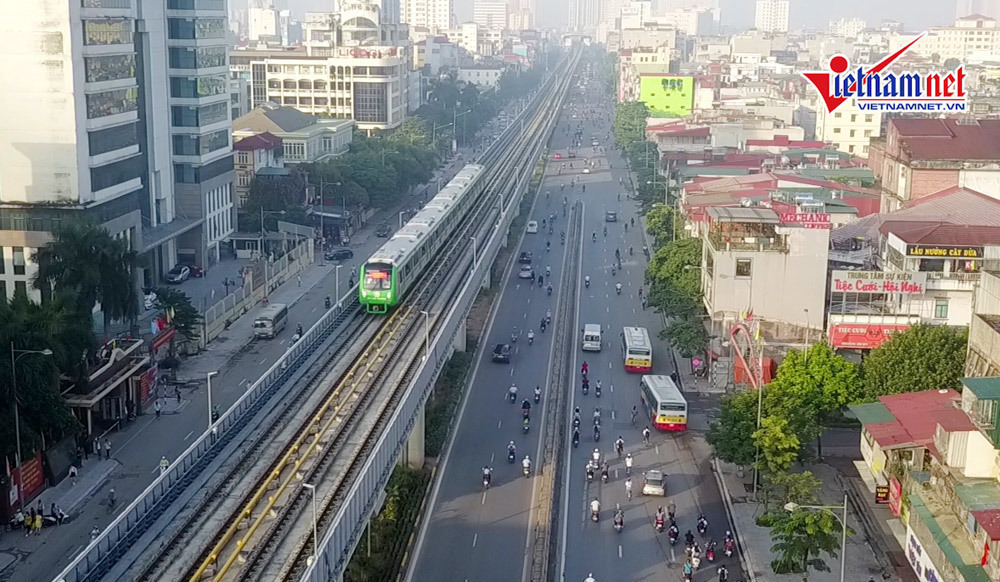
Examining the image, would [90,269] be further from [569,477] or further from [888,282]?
[888,282]

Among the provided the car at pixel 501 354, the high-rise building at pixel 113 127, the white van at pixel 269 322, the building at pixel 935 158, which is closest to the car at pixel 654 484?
the car at pixel 501 354

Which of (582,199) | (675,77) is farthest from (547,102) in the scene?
(582,199)

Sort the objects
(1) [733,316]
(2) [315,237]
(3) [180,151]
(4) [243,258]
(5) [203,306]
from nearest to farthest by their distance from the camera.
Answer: (1) [733,316] < (5) [203,306] < (3) [180,151] < (4) [243,258] < (2) [315,237]

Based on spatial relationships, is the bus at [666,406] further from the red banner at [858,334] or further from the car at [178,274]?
the car at [178,274]

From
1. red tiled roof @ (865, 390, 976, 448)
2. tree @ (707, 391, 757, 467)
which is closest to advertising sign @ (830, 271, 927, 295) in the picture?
tree @ (707, 391, 757, 467)

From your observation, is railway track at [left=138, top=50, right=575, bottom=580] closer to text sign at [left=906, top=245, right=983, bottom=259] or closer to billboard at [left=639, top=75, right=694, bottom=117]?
text sign at [left=906, top=245, right=983, bottom=259]

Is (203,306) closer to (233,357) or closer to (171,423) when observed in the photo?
(233,357)

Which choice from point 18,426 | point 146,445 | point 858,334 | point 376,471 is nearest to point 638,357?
point 858,334
